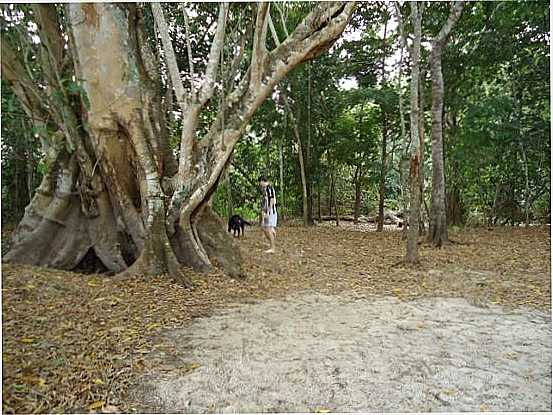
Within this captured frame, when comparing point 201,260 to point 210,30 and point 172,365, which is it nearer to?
point 172,365

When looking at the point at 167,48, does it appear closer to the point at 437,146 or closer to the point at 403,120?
the point at 437,146

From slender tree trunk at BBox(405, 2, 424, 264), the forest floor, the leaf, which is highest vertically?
slender tree trunk at BBox(405, 2, 424, 264)

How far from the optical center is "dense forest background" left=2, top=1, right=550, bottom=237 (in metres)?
7.95

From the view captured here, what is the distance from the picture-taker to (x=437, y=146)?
7.25m

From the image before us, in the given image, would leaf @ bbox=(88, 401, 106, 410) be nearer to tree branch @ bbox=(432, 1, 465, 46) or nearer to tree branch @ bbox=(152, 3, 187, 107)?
tree branch @ bbox=(152, 3, 187, 107)

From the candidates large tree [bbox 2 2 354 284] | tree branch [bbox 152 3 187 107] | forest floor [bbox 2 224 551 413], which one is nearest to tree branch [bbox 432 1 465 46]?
large tree [bbox 2 2 354 284]

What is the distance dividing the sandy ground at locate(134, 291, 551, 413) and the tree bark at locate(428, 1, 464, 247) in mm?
3615

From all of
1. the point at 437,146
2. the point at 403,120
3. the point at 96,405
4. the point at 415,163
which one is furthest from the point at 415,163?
the point at 96,405

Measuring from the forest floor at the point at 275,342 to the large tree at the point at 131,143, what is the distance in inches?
20.0

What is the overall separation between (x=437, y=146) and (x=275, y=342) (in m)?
5.28

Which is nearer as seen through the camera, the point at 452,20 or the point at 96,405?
the point at 96,405

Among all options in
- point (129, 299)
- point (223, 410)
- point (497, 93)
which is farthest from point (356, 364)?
point (497, 93)

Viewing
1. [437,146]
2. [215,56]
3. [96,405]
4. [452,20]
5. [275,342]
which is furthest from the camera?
[437,146]

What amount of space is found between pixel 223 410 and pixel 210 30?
21.4 ft
